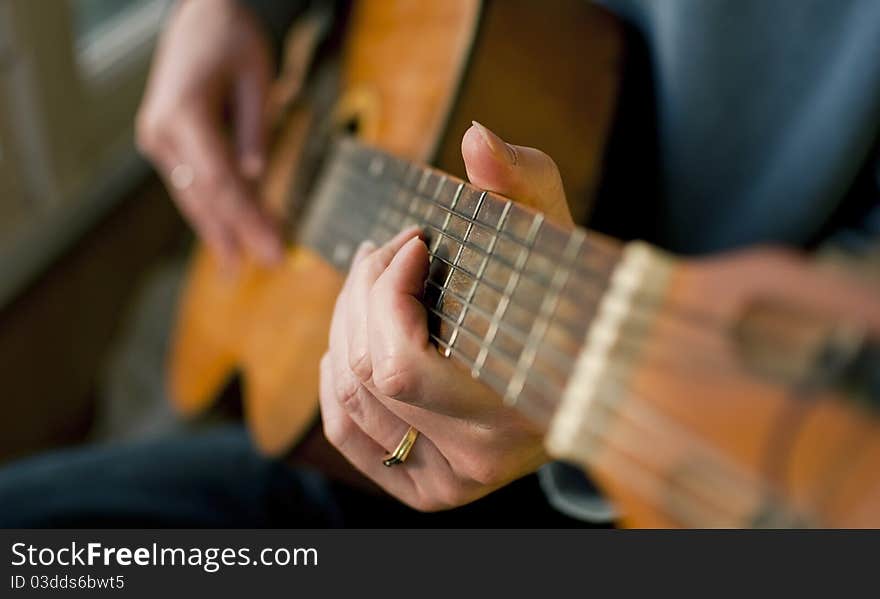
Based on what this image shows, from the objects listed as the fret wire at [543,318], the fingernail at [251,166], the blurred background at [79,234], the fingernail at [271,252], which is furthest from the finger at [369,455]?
the blurred background at [79,234]

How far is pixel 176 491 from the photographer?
1.93 ft

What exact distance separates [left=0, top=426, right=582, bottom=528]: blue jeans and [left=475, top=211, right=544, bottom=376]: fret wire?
0.28 m

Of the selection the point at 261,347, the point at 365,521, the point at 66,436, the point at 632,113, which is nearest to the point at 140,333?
the point at 66,436

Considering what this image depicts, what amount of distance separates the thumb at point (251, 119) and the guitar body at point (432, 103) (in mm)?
60

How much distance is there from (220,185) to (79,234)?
0.53 metres

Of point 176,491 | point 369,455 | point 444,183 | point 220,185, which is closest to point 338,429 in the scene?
point 369,455

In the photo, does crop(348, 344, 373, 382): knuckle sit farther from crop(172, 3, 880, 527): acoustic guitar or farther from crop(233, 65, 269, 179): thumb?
crop(233, 65, 269, 179): thumb

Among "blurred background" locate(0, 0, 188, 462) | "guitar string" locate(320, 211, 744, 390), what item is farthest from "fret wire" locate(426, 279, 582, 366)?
"blurred background" locate(0, 0, 188, 462)

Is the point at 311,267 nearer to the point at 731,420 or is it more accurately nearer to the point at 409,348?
the point at 409,348

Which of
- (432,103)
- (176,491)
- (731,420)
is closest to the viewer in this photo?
(731,420)

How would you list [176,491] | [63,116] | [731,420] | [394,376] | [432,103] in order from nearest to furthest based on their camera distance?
1. [731,420]
2. [394,376]
3. [432,103]
4. [176,491]
5. [63,116]

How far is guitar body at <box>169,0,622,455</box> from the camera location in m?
0.42
